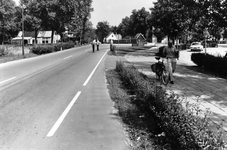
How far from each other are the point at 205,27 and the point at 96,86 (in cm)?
1067

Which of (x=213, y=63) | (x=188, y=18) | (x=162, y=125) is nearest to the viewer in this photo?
(x=162, y=125)

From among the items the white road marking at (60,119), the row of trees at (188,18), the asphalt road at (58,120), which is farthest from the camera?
the row of trees at (188,18)

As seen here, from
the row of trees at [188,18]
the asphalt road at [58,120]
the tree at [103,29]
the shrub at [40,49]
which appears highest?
the tree at [103,29]

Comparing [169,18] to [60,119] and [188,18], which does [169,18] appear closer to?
[188,18]

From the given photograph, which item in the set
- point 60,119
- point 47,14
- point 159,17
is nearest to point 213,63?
point 60,119

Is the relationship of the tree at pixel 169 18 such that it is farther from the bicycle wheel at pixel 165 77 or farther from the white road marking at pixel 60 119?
the white road marking at pixel 60 119

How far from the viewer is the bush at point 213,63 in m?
12.3

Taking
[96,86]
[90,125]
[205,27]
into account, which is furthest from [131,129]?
[205,27]

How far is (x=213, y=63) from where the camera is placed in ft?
43.8

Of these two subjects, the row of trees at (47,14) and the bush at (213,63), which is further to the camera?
the row of trees at (47,14)

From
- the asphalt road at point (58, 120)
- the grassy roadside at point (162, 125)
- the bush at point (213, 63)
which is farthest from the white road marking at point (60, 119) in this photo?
the bush at point (213, 63)

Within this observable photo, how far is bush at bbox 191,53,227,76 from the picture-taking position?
→ 1234 cm

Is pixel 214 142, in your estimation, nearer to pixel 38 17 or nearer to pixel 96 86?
pixel 96 86

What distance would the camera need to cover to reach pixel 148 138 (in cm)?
432
